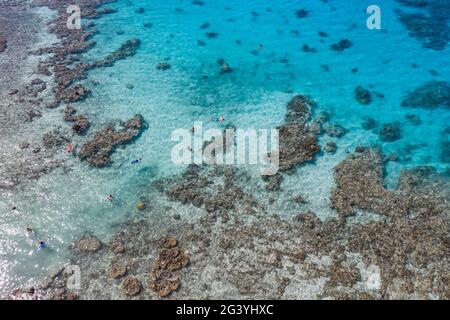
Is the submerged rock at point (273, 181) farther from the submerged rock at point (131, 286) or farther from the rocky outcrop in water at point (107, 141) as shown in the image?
the rocky outcrop in water at point (107, 141)

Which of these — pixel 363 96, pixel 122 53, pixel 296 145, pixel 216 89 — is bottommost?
pixel 296 145

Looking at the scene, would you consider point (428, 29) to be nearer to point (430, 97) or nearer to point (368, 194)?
point (430, 97)

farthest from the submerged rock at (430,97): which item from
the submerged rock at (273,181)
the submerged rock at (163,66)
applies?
the submerged rock at (163,66)

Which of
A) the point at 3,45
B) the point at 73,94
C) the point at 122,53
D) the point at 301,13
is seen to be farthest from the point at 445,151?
the point at 3,45

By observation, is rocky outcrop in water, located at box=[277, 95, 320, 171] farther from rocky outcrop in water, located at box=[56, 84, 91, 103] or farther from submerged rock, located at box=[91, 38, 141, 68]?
submerged rock, located at box=[91, 38, 141, 68]

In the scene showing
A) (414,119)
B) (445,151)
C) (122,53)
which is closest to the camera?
(445,151)
